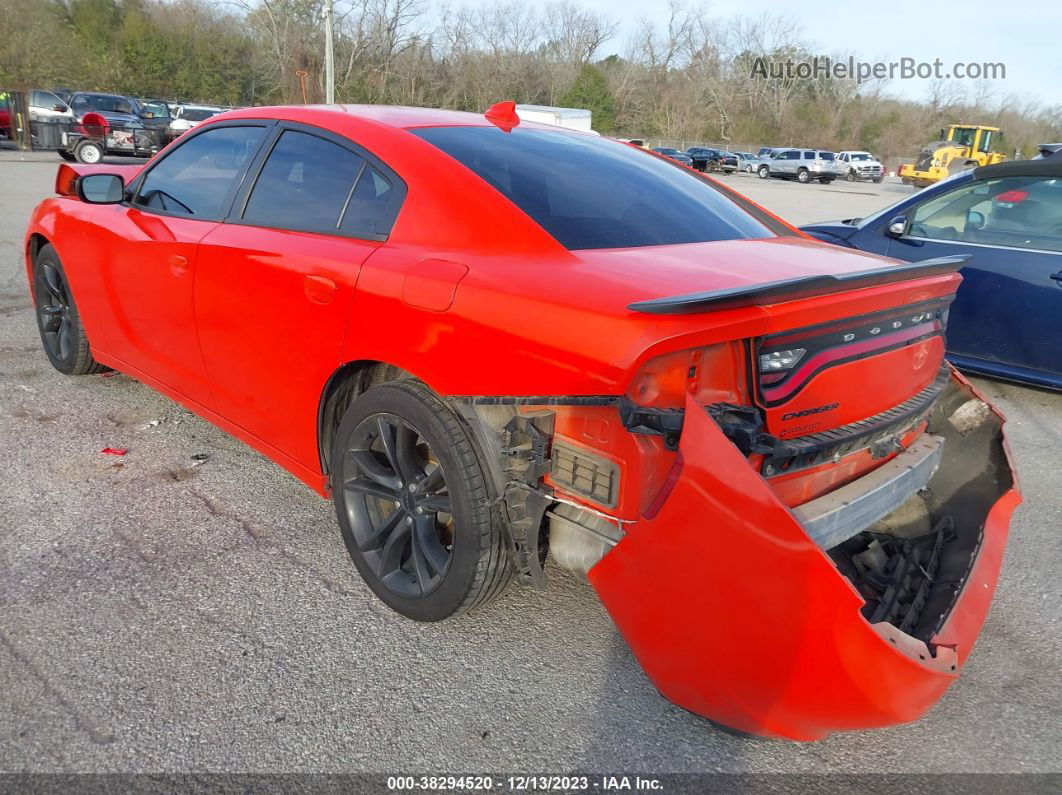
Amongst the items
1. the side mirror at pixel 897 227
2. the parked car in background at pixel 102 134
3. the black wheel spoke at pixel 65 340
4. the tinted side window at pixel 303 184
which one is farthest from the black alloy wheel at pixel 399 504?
the parked car in background at pixel 102 134

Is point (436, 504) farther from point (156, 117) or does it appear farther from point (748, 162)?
point (748, 162)

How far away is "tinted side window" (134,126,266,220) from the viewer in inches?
126

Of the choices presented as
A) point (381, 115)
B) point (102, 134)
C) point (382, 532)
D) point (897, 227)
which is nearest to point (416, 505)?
point (382, 532)

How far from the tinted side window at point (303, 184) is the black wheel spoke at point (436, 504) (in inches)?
39.9

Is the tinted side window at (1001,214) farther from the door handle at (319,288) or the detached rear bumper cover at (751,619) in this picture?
the door handle at (319,288)

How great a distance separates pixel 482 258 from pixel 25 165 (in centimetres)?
2275

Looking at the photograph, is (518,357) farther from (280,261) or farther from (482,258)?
(280,261)

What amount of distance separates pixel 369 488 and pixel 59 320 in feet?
10.4

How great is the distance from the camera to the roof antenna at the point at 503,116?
3105 mm

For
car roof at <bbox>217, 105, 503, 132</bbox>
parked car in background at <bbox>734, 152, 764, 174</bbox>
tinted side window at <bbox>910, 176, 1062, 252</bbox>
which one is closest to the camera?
car roof at <bbox>217, 105, 503, 132</bbox>

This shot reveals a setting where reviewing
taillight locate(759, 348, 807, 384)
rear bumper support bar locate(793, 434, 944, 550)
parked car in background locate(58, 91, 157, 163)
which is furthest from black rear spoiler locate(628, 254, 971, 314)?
parked car in background locate(58, 91, 157, 163)

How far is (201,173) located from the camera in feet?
11.3

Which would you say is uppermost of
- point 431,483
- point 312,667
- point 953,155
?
point 953,155

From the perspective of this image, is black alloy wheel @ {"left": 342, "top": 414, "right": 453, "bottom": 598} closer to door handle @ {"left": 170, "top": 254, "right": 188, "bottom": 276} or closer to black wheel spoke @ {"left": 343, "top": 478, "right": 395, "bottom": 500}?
black wheel spoke @ {"left": 343, "top": 478, "right": 395, "bottom": 500}
